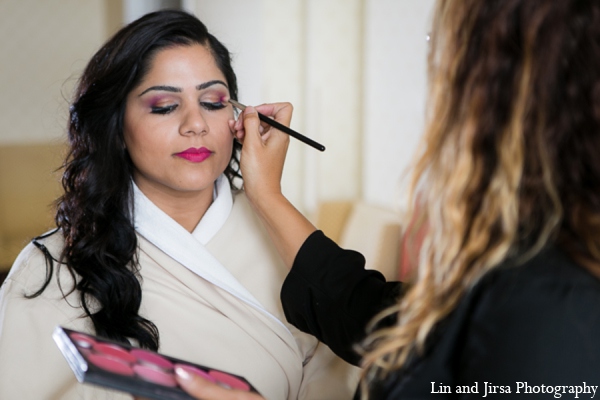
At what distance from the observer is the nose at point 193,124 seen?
128 cm

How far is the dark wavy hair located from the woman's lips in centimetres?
14

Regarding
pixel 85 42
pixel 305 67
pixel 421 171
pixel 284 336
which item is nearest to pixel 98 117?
pixel 284 336

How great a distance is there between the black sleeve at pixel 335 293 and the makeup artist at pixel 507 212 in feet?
1.01

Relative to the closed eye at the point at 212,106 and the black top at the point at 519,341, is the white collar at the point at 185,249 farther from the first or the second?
the black top at the point at 519,341

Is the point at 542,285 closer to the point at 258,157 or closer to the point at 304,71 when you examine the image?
the point at 258,157

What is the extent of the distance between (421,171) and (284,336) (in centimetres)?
66

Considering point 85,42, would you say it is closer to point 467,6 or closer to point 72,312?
point 72,312

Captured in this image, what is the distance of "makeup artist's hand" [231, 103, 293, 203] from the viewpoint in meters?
1.26

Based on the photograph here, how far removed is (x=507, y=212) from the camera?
68 cm

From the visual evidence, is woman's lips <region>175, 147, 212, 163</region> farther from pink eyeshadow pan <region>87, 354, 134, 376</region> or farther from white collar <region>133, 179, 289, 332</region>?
pink eyeshadow pan <region>87, 354, 134, 376</region>

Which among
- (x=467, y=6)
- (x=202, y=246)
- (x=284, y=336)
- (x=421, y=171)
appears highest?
(x=467, y=6)

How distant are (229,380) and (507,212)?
408 mm

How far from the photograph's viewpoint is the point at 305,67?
289cm

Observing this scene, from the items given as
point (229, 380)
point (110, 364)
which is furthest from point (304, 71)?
point (110, 364)
